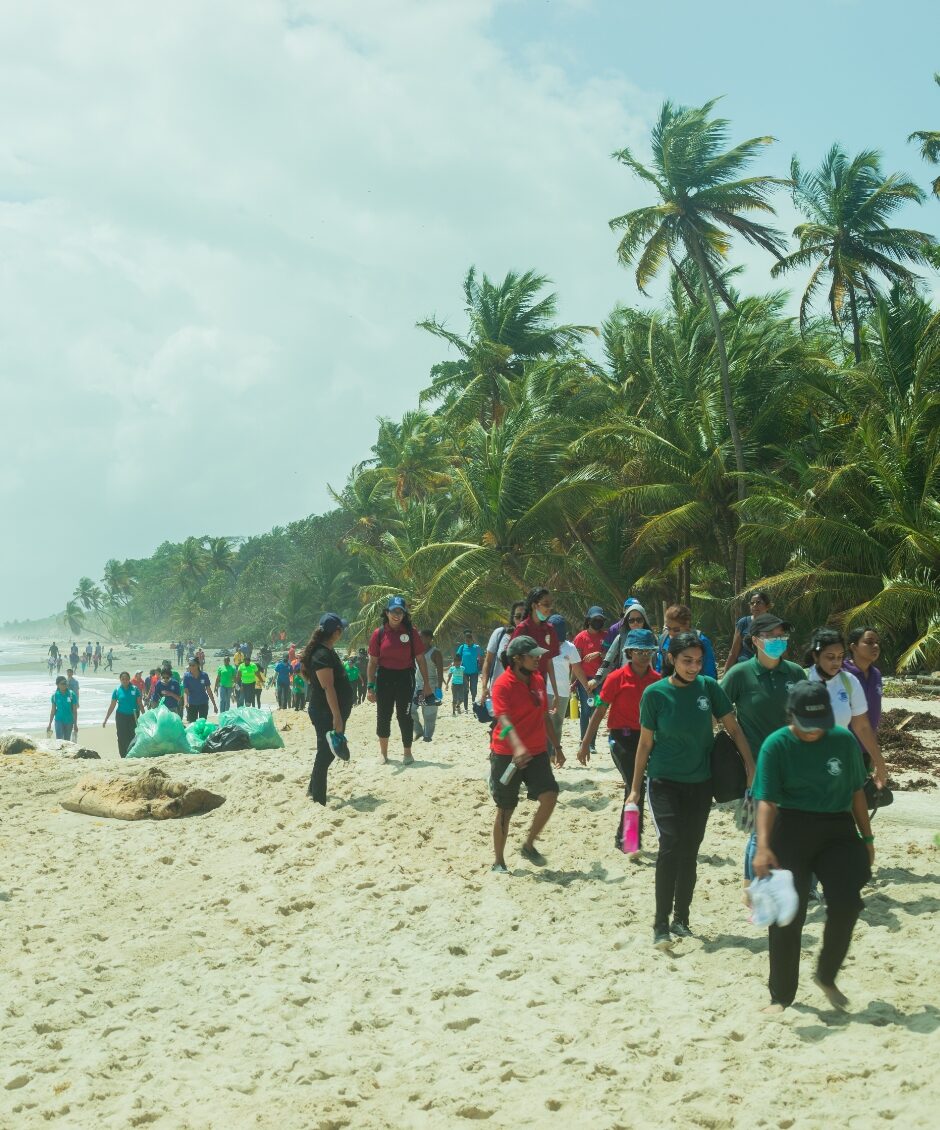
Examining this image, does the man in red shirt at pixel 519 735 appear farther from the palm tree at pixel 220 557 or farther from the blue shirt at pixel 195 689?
the palm tree at pixel 220 557

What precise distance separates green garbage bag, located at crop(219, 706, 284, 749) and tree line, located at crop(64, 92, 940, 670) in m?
10.0

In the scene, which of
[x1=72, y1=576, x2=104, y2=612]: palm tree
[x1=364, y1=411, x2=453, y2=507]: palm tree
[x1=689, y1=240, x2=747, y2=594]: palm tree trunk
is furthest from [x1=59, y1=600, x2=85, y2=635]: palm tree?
[x1=689, y1=240, x2=747, y2=594]: palm tree trunk

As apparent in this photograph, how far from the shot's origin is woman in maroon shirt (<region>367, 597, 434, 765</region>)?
32.1 feet

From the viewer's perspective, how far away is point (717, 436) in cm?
2373

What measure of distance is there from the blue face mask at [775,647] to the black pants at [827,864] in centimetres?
122

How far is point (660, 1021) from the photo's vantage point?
461 centimetres

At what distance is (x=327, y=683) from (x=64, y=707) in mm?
10737

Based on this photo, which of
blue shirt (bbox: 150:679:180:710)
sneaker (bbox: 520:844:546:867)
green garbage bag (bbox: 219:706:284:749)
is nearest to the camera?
sneaker (bbox: 520:844:546:867)

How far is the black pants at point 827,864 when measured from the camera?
427 centimetres

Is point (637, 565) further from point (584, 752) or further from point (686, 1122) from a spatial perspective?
point (686, 1122)

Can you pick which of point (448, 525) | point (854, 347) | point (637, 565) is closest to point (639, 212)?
point (854, 347)

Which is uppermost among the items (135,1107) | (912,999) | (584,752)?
(584,752)

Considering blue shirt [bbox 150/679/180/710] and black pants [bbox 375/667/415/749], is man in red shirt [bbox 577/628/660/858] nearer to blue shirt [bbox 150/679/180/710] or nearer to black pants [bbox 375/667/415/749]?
black pants [bbox 375/667/415/749]

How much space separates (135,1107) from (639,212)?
74.2ft
